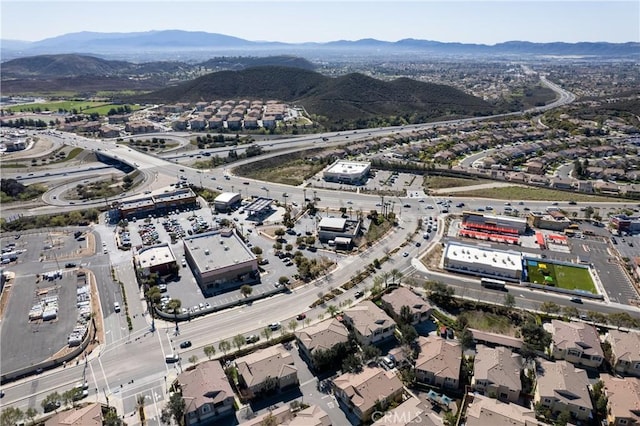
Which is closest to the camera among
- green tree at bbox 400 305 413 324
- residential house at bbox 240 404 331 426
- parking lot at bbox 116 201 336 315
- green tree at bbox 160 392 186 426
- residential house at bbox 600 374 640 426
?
residential house at bbox 240 404 331 426

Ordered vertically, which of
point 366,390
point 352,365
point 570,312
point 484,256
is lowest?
point 570,312

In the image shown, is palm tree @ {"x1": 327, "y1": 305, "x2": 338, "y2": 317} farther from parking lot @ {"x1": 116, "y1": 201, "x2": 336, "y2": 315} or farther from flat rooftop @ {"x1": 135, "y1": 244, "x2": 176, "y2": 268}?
flat rooftop @ {"x1": 135, "y1": 244, "x2": 176, "y2": 268}

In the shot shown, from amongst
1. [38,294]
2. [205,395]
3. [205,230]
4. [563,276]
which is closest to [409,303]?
[205,395]

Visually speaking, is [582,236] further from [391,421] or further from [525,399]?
[391,421]

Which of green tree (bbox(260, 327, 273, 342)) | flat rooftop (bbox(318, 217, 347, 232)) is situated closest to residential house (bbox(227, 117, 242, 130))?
flat rooftop (bbox(318, 217, 347, 232))

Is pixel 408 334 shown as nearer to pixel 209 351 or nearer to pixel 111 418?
pixel 209 351

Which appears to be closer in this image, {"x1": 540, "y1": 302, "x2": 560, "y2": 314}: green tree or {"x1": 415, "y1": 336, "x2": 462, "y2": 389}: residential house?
{"x1": 415, "y1": 336, "x2": 462, "y2": 389}: residential house

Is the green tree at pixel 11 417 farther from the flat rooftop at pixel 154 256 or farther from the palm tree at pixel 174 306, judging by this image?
the flat rooftop at pixel 154 256
